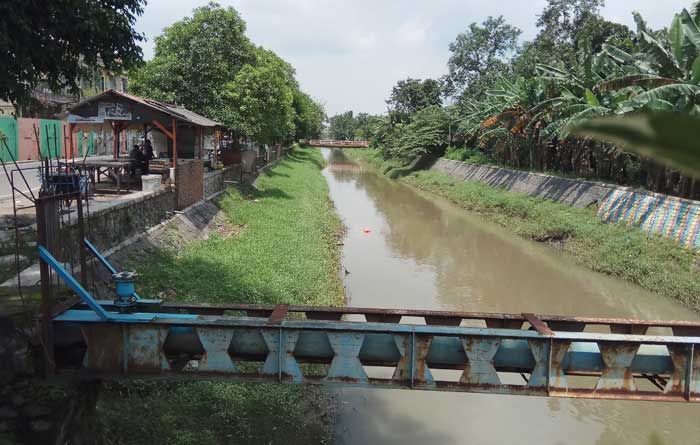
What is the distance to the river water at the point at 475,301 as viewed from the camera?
773cm

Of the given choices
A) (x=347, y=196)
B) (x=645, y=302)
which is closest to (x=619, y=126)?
(x=645, y=302)

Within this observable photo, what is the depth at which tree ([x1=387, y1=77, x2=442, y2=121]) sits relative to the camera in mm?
52188

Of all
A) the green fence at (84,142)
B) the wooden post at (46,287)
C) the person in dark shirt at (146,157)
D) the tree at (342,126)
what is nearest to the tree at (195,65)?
the person in dark shirt at (146,157)

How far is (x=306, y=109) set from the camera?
165ft

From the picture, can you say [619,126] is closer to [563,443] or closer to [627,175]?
[563,443]

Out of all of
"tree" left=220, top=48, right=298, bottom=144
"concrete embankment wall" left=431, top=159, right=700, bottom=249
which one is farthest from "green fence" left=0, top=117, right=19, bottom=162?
"concrete embankment wall" left=431, top=159, right=700, bottom=249

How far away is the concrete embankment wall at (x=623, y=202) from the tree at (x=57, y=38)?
1396 centimetres

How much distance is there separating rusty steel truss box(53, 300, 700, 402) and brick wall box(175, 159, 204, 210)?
9.61 metres

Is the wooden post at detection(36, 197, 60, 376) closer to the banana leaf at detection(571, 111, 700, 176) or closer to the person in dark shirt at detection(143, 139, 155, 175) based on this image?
the banana leaf at detection(571, 111, 700, 176)

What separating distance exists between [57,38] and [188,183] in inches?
307

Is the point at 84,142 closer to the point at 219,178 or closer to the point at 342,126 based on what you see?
the point at 219,178

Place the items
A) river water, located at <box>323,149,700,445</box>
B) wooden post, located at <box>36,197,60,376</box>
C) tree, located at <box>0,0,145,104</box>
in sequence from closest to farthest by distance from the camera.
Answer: wooden post, located at <box>36,197,60,376</box>
tree, located at <box>0,0,145,104</box>
river water, located at <box>323,149,700,445</box>

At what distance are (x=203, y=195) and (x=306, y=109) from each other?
34705mm

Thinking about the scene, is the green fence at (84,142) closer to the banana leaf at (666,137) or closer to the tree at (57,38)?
the tree at (57,38)
